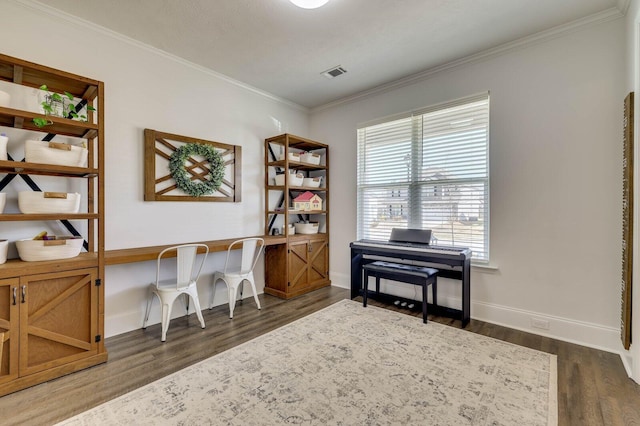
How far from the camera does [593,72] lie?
268 centimetres

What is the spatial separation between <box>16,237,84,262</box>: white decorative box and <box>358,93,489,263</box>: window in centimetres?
344

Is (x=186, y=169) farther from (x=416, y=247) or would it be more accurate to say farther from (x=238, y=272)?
(x=416, y=247)

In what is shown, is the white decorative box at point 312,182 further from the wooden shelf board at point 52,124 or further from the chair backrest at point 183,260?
the wooden shelf board at point 52,124

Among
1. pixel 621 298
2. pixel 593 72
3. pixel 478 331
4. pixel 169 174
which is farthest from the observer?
pixel 169 174

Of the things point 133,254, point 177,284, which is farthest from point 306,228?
point 133,254

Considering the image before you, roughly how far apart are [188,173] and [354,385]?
2892mm

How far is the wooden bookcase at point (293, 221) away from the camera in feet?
13.5

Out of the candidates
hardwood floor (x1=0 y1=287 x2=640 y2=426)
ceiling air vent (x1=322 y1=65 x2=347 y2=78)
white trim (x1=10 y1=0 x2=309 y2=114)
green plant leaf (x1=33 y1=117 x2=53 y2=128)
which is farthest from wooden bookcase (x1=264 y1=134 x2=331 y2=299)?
green plant leaf (x1=33 y1=117 x2=53 y2=128)

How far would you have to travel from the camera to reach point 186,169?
3479 mm

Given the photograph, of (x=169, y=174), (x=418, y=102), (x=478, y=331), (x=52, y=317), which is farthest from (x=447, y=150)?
(x=52, y=317)

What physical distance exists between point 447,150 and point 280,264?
268 cm

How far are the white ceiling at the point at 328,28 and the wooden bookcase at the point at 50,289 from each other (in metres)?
0.82

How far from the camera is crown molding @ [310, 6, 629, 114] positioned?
2611 millimetres

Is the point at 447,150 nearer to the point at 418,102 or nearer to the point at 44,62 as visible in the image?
the point at 418,102
